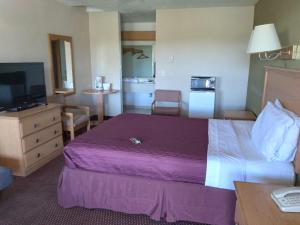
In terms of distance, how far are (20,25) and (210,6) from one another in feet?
10.4

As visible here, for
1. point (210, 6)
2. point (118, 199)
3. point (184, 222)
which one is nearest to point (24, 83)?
point (118, 199)

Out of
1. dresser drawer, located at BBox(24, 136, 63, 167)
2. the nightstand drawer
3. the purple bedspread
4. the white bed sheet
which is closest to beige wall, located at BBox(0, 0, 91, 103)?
dresser drawer, located at BBox(24, 136, 63, 167)

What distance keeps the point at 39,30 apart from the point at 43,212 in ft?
8.76

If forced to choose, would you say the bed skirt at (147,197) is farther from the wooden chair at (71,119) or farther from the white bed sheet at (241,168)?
the wooden chair at (71,119)

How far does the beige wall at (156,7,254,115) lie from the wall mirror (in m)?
1.70

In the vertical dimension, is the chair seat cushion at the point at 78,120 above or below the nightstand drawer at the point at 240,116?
below

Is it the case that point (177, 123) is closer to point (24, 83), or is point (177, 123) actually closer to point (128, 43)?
point (24, 83)

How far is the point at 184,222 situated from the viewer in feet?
6.63

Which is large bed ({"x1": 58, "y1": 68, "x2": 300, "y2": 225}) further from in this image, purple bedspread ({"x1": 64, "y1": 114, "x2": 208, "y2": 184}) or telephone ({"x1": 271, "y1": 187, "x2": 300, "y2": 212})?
telephone ({"x1": 271, "y1": 187, "x2": 300, "y2": 212})

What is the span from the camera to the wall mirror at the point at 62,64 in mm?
3909

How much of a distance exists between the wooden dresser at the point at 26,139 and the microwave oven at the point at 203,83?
8.55ft

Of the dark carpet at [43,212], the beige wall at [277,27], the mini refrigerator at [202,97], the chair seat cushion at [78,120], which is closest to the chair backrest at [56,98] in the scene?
the chair seat cushion at [78,120]

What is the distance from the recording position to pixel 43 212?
214cm

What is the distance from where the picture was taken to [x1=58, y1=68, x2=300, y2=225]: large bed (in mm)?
1794
